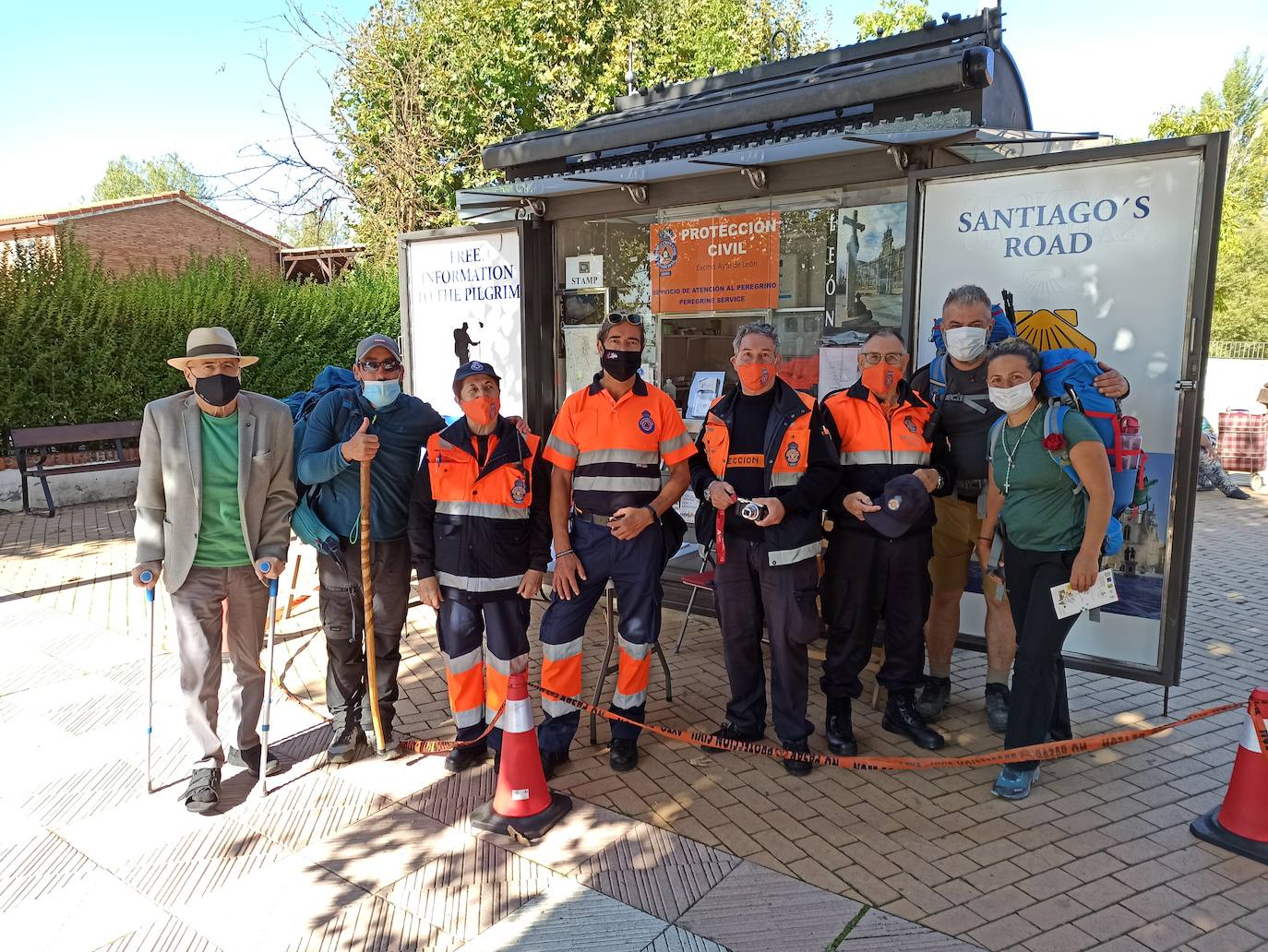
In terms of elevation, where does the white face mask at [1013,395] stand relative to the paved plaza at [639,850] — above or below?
above

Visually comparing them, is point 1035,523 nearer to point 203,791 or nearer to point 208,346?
point 208,346

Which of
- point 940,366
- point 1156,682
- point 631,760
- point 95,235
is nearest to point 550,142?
point 940,366

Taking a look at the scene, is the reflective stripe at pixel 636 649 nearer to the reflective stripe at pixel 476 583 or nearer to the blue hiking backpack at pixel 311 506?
the reflective stripe at pixel 476 583

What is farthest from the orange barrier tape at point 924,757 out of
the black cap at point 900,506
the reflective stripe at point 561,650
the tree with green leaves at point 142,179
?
the tree with green leaves at point 142,179

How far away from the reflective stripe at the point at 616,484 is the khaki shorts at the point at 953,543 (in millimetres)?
1628

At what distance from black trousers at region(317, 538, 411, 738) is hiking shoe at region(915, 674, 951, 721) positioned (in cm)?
282

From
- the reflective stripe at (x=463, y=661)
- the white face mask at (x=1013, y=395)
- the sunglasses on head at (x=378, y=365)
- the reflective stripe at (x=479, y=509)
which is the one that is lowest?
the reflective stripe at (x=463, y=661)

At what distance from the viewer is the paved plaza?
10.2 ft

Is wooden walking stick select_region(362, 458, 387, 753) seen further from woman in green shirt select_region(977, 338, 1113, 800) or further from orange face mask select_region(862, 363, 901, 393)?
woman in green shirt select_region(977, 338, 1113, 800)

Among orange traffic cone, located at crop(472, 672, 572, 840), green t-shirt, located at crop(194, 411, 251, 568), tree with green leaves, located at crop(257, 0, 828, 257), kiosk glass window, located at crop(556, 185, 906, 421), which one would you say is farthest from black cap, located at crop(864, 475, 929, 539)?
tree with green leaves, located at crop(257, 0, 828, 257)

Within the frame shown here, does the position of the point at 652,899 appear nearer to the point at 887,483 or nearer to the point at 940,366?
the point at 887,483

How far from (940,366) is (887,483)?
915 millimetres

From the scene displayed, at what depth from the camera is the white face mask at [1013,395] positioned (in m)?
3.83

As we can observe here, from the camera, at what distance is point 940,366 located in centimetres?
463
